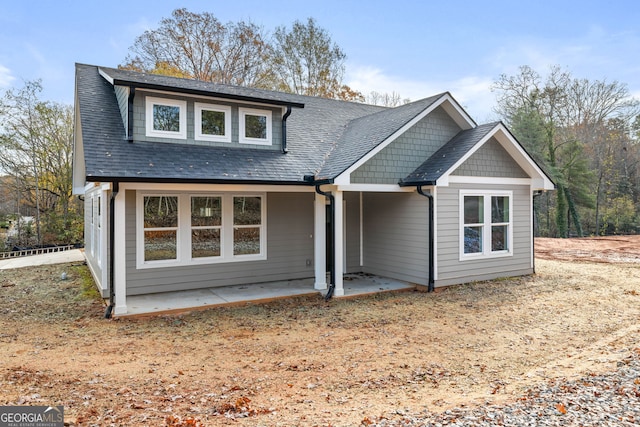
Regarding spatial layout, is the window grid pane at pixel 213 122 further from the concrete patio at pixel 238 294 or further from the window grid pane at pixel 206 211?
the concrete patio at pixel 238 294

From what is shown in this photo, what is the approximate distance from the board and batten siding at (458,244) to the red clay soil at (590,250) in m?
5.56

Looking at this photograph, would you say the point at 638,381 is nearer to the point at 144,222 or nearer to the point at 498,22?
the point at 144,222

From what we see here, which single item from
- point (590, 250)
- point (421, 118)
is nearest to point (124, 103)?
point (421, 118)

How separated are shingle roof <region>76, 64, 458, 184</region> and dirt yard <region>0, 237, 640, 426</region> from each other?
2673 millimetres

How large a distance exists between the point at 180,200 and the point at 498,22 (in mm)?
13347

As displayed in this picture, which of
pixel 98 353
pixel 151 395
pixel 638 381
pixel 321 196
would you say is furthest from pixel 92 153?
pixel 638 381

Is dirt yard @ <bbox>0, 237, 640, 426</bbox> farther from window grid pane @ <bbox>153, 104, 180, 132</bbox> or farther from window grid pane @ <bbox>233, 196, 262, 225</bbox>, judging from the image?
window grid pane @ <bbox>153, 104, 180, 132</bbox>

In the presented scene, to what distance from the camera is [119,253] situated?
7.22 meters

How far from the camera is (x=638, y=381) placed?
417 cm

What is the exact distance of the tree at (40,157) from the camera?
20.8 metres

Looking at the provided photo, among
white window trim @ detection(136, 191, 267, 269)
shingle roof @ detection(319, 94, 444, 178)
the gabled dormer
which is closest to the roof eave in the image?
the gabled dormer

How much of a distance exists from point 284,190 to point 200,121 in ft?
8.40

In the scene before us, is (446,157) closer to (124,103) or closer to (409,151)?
(409,151)

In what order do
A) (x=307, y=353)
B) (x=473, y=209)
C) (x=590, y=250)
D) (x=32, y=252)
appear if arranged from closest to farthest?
(x=307, y=353) < (x=473, y=209) < (x=590, y=250) < (x=32, y=252)
